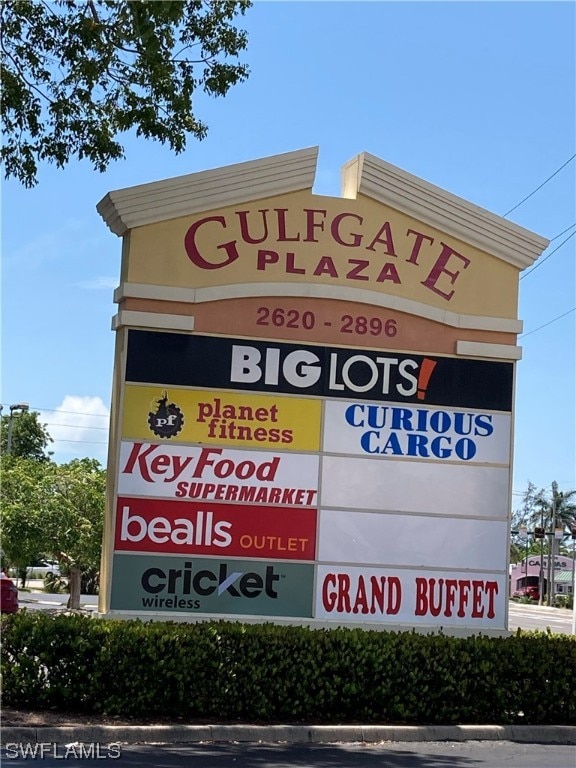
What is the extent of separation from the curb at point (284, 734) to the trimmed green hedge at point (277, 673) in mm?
293

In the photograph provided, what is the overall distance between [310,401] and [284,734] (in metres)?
3.68

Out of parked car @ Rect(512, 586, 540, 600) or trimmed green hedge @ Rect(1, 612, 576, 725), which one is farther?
parked car @ Rect(512, 586, 540, 600)

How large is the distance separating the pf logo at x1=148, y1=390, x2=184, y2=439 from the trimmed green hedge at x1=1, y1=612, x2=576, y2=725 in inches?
82.6

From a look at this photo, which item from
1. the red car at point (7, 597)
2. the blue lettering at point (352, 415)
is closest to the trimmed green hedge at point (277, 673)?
the blue lettering at point (352, 415)

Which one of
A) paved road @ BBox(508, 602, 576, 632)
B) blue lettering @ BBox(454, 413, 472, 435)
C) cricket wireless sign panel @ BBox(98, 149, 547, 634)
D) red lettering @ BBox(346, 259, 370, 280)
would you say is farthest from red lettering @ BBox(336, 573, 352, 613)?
paved road @ BBox(508, 602, 576, 632)

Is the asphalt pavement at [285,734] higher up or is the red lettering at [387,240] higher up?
the red lettering at [387,240]

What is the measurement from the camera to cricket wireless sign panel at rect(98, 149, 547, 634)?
11750 millimetres

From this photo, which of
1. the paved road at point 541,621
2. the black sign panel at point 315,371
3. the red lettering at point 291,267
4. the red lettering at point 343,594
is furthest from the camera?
the paved road at point 541,621

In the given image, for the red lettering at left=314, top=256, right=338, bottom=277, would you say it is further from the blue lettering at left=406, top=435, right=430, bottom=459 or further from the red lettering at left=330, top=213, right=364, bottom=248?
the blue lettering at left=406, top=435, right=430, bottom=459

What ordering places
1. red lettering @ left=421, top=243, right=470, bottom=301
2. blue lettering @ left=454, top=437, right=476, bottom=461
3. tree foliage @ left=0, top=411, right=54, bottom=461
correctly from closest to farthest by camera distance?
1. blue lettering @ left=454, top=437, right=476, bottom=461
2. red lettering @ left=421, top=243, right=470, bottom=301
3. tree foliage @ left=0, top=411, right=54, bottom=461

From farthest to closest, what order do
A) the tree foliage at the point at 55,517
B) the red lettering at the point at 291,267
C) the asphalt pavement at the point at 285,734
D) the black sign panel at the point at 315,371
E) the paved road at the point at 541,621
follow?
the paved road at the point at 541,621
the tree foliage at the point at 55,517
the red lettering at the point at 291,267
the black sign panel at the point at 315,371
the asphalt pavement at the point at 285,734

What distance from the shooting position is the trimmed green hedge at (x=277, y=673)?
10.7 meters

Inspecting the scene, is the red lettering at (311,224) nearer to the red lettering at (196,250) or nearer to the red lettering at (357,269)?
the red lettering at (357,269)

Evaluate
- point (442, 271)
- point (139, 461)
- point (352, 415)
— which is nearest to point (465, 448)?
point (352, 415)
